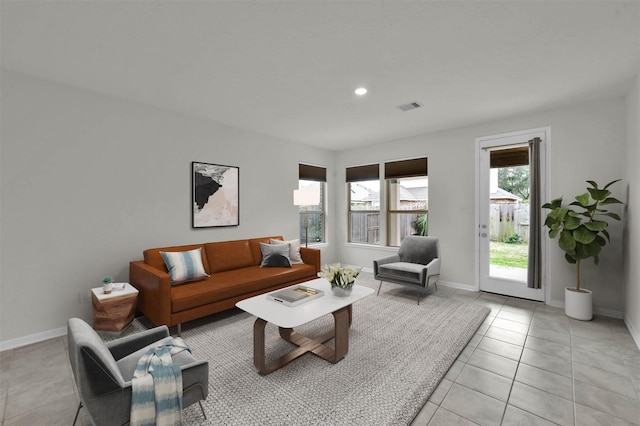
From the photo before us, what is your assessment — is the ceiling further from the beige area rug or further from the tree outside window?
the beige area rug

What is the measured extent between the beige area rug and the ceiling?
2676mm

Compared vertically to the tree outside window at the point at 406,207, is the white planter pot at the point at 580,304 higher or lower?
lower

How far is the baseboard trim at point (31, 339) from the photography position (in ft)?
8.86

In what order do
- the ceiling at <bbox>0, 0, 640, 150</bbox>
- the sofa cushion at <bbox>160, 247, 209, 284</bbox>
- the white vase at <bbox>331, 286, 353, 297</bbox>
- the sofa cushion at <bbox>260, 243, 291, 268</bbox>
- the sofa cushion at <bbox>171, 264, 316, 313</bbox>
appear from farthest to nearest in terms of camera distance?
the sofa cushion at <bbox>260, 243, 291, 268</bbox> < the sofa cushion at <bbox>160, 247, 209, 284</bbox> < the sofa cushion at <bbox>171, 264, 316, 313</bbox> < the white vase at <bbox>331, 286, 353, 297</bbox> < the ceiling at <bbox>0, 0, 640, 150</bbox>

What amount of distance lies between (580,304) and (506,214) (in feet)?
4.61

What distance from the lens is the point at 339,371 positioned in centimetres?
229

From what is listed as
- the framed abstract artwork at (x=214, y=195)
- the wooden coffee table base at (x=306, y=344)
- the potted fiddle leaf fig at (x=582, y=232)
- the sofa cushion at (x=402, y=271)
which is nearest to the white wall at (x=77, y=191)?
the framed abstract artwork at (x=214, y=195)

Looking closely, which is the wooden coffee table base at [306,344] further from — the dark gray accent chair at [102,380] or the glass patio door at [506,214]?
the glass patio door at [506,214]

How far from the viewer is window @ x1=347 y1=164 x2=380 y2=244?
5.83 meters

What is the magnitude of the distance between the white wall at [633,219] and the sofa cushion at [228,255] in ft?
14.9

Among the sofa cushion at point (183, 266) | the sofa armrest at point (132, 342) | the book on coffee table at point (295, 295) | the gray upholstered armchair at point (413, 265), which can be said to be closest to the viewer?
the sofa armrest at point (132, 342)

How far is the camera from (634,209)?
9.69 feet

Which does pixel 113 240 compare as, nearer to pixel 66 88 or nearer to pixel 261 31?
pixel 66 88

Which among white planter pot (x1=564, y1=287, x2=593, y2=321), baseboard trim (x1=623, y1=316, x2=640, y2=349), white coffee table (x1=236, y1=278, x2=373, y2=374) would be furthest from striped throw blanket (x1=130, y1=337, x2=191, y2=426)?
white planter pot (x1=564, y1=287, x2=593, y2=321)
